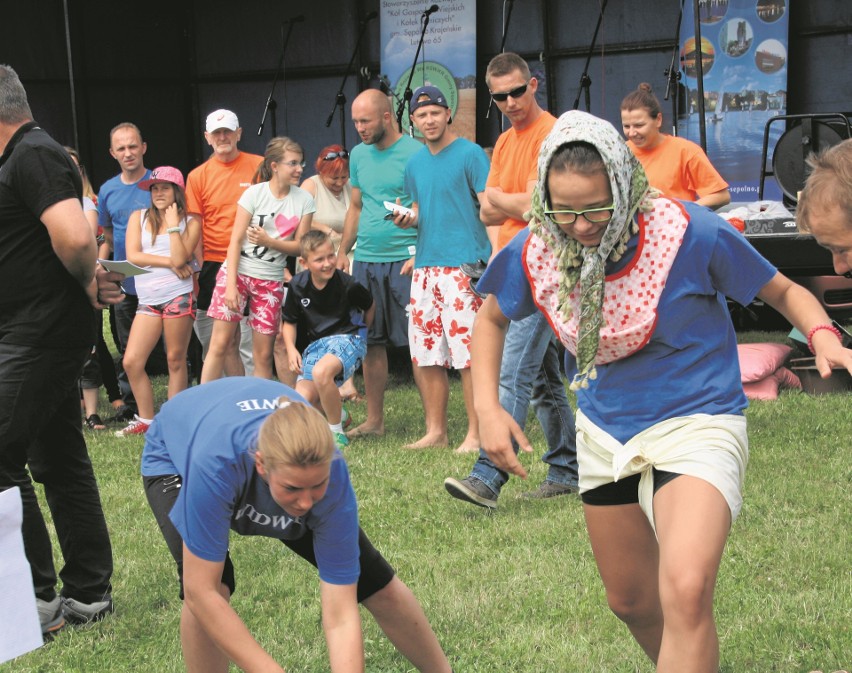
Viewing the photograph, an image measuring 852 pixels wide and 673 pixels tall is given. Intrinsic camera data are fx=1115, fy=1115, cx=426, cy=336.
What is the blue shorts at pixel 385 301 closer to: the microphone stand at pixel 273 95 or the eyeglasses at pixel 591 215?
the eyeglasses at pixel 591 215

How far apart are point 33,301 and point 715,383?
2.46 m

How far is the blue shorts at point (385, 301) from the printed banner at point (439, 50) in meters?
5.34

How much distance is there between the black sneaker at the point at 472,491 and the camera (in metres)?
5.32

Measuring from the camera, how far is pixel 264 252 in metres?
7.66

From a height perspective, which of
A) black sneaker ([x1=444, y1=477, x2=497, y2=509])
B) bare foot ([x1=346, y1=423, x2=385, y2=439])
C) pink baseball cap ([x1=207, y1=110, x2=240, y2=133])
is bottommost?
bare foot ([x1=346, y1=423, x2=385, y2=439])

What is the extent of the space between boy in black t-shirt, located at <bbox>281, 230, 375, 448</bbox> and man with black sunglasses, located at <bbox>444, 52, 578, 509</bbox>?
4.38 ft

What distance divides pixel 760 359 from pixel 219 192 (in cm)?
409

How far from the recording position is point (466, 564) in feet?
15.2

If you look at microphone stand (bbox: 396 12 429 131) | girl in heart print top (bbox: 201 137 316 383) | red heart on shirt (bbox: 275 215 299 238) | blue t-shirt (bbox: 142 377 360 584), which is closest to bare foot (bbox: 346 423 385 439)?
girl in heart print top (bbox: 201 137 316 383)

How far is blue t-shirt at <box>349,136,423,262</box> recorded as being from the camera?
23.7 ft

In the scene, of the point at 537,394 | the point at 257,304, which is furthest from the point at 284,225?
the point at 537,394

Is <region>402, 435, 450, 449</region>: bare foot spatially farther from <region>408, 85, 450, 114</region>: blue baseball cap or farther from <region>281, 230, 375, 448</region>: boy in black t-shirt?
<region>408, 85, 450, 114</region>: blue baseball cap

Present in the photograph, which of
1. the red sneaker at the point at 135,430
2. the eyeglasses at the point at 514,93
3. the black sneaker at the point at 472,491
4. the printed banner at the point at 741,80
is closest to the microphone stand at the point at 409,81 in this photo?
the printed banner at the point at 741,80

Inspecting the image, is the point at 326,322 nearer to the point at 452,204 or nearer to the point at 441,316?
the point at 441,316
